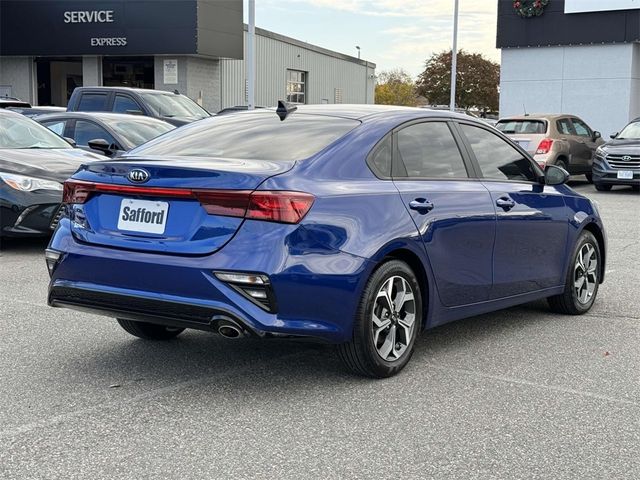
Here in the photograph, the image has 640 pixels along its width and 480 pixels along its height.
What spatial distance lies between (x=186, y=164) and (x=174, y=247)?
0.46 m

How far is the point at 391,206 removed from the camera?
4.67 metres

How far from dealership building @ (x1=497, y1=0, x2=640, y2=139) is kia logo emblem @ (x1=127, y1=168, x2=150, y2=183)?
89.2 feet

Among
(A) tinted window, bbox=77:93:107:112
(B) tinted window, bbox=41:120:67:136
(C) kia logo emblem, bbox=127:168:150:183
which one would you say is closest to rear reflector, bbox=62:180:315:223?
(C) kia logo emblem, bbox=127:168:150:183

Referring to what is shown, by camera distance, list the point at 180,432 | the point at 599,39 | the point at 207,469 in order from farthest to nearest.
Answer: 1. the point at 599,39
2. the point at 180,432
3. the point at 207,469

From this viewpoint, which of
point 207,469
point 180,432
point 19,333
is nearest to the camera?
point 207,469

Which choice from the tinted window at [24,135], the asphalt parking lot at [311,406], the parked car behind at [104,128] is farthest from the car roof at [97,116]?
the asphalt parking lot at [311,406]

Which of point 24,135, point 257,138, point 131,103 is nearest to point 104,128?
point 24,135

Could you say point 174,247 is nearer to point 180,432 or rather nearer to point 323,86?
point 180,432

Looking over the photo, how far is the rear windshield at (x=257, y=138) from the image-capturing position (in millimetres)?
4711

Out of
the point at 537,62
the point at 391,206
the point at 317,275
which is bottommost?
the point at 317,275

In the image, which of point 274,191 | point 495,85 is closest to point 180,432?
point 274,191

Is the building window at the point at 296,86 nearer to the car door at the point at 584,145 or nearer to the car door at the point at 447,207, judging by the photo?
the car door at the point at 584,145

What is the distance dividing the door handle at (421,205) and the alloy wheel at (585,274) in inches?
79.8

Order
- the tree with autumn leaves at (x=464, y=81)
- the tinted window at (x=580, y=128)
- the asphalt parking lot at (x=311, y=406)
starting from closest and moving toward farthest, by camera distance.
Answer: the asphalt parking lot at (x=311, y=406) < the tinted window at (x=580, y=128) < the tree with autumn leaves at (x=464, y=81)
